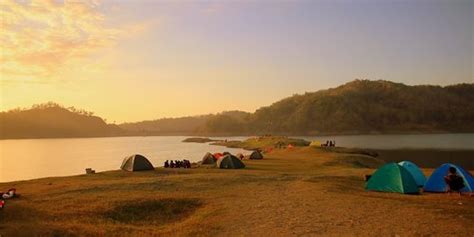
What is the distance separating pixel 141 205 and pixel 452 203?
13.1m

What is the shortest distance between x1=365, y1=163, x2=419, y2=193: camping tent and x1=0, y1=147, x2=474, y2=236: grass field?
86cm

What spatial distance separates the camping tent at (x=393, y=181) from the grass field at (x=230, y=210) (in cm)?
86

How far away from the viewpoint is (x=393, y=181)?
20469 mm

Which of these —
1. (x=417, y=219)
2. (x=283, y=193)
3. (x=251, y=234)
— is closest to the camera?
(x=251, y=234)

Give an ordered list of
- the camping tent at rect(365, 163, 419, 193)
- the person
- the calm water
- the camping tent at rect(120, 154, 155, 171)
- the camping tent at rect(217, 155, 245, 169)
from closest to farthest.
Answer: the person, the camping tent at rect(365, 163, 419, 193), the camping tent at rect(120, 154, 155, 171), the camping tent at rect(217, 155, 245, 169), the calm water

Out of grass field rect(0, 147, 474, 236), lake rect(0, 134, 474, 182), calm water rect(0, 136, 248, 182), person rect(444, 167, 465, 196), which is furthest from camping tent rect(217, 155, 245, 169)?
calm water rect(0, 136, 248, 182)

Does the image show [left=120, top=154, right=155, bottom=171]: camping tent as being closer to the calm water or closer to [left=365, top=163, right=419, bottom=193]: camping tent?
[left=365, top=163, right=419, bottom=193]: camping tent

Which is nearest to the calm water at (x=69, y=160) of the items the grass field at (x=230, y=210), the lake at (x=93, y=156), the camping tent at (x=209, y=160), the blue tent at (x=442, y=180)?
the lake at (x=93, y=156)

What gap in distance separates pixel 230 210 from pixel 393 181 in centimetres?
964

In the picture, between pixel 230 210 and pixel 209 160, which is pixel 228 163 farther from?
pixel 230 210

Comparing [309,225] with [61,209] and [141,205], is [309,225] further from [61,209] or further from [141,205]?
[61,209]

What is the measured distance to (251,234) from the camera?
12188 millimetres

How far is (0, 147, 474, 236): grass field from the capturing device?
12672 mm

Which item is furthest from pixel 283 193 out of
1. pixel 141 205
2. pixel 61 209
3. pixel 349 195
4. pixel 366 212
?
pixel 61 209
